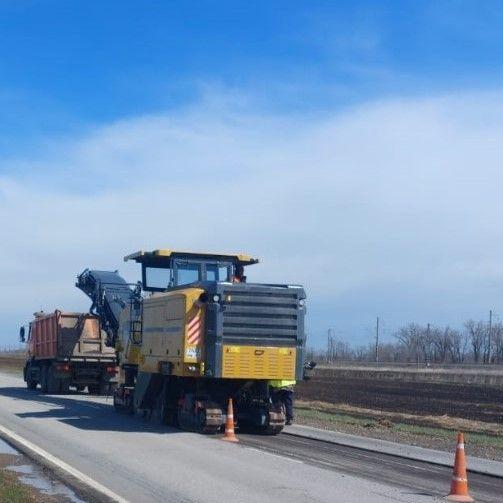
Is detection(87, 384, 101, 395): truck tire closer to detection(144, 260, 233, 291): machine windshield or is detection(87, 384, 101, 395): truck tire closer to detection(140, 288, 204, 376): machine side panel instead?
detection(144, 260, 233, 291): machine windshield

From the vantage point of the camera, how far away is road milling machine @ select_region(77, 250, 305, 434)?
19.9 m

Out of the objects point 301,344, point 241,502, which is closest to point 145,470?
point 241,502

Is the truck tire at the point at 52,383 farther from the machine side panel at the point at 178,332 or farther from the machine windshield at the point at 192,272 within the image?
the machine side panel at the point at 178,332

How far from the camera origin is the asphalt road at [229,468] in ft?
40.6

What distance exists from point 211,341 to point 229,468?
5.40 m

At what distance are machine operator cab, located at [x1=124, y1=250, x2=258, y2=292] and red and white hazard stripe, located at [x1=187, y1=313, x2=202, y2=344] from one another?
207 centimetres

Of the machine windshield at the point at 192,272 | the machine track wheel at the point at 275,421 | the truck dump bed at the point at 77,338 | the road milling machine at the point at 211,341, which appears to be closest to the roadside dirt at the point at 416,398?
the truck dump bed at the point at 77,338

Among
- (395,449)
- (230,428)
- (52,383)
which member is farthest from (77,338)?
(395,449)

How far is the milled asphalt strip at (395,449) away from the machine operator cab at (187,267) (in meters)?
3.90

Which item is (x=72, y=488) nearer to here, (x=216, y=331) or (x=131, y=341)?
(x=216, y=331)

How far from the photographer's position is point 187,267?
2250 cm

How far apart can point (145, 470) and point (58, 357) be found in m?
21.1

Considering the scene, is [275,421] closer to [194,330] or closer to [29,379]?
[194,330]

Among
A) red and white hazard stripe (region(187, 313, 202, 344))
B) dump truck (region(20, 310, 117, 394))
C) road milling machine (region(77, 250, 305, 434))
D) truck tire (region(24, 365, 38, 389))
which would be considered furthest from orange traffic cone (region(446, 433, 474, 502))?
truck tire (region(24, 365, 38, 389))
